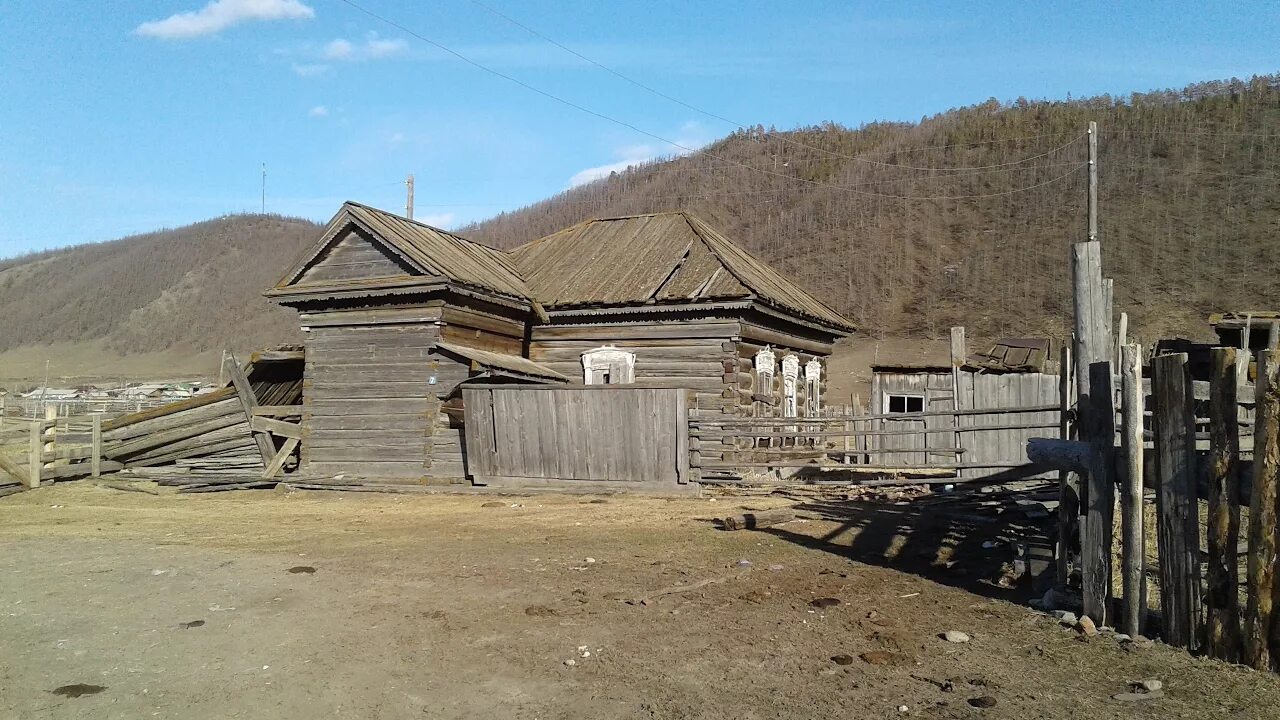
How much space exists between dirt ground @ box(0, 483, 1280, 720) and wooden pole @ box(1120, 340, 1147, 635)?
0.27 m

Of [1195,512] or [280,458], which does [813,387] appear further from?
[1195,512]

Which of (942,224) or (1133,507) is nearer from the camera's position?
(1133,507)

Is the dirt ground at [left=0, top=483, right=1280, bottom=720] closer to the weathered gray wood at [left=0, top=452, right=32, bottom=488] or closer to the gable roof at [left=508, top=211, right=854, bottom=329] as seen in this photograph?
the weathered gray wood at [left=0, top=452, right=32, bottom=488]

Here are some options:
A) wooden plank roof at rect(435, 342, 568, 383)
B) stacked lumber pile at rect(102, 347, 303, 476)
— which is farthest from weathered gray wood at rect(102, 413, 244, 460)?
wooden plank roof at rect(435, 342, 568, 383)

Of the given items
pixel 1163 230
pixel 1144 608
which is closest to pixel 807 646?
pixel 1144 608

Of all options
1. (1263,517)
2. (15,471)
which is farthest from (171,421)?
(1263,517)

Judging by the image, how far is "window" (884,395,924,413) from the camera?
76.1 feet

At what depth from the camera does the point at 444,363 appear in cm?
1711

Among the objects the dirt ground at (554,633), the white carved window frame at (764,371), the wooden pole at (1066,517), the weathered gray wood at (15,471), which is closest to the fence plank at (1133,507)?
the dirt ground at (554,633)

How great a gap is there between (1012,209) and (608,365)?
→ 57160 millimetres

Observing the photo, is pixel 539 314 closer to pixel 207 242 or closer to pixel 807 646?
pixel 807 646

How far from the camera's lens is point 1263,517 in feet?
16.1

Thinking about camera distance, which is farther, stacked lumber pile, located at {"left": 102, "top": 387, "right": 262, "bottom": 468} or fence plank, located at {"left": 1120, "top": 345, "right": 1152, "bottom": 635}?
stacked lumber pile, located at {"left": 102, "top": 387, "right": 262, "bottom": 468}

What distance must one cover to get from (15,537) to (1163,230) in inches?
2424
